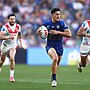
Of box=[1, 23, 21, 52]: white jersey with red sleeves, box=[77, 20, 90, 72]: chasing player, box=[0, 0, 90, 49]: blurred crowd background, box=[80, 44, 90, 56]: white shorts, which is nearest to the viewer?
box=[77, 20, 90, 72]: chasing player

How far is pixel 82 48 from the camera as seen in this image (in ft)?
59.2

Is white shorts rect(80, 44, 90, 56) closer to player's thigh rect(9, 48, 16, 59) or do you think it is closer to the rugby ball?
player's thigh rect(9, 48, 16, 59)

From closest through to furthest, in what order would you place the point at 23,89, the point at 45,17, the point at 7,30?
the point at 23,89
the point at 7,30
the point at 45,17

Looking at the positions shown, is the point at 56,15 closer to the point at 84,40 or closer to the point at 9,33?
the point at 84,40

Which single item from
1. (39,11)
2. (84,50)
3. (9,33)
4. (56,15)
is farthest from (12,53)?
(39,11)

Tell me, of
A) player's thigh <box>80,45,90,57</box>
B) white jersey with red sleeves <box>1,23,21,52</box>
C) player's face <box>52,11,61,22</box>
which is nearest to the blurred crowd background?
white jersey with red sleeves <box>1,23,21,52</box>

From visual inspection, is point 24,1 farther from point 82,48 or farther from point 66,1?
point 82,48

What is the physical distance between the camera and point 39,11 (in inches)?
1320

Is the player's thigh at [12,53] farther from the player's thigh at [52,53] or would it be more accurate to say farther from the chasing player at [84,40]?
the player's thigh at [52,53]

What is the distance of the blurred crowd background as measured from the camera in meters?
32.2

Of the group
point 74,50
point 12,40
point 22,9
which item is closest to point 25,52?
point 74,50

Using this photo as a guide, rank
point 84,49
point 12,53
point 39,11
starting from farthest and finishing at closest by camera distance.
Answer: point 39,11
point 12,53
point 84,49

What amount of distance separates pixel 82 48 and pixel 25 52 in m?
11.8

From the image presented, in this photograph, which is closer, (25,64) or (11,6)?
(25,64)
